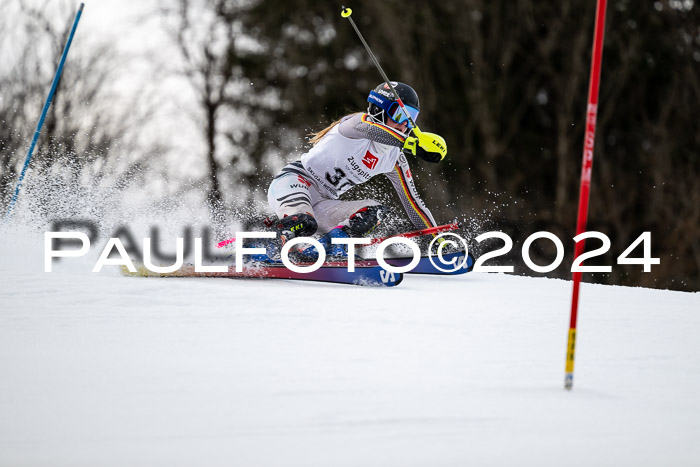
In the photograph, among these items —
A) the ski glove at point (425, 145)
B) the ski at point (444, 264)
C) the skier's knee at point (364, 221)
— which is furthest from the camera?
the ski at point (444, 264)

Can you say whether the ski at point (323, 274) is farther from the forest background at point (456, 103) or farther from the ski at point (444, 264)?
the forest background at point (456, 103)

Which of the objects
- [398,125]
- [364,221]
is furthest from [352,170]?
[398,125]

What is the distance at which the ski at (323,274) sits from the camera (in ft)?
20.3

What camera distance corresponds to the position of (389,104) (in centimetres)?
610

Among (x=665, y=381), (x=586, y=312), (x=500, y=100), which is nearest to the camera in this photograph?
(x=665, y=381)

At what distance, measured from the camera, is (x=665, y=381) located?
378 cm

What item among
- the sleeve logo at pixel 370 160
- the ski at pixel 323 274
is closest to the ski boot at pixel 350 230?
the ski at pixel 323 274

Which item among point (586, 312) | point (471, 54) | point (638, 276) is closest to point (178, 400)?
point (586, 312)

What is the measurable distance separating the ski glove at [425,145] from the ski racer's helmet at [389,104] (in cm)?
11

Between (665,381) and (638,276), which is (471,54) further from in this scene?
(665,381)

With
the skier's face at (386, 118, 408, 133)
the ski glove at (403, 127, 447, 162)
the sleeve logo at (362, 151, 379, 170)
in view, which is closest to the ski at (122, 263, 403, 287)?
the sleeve logo at (362, 151, 379, 170)

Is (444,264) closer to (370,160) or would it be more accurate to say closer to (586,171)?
(370,160)

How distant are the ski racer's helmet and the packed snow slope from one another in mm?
1241

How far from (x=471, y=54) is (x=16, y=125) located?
810cm
